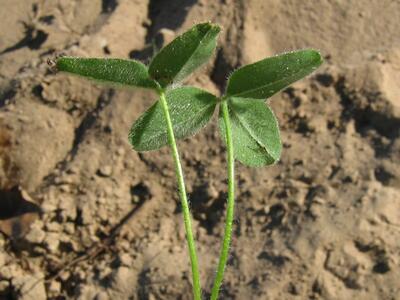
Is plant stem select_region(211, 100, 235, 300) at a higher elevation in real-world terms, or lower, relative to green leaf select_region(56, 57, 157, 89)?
lower

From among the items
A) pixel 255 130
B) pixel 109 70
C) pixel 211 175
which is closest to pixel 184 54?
pixel 109 70

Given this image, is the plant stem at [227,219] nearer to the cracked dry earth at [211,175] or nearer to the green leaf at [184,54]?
the green leaf at [184,54]

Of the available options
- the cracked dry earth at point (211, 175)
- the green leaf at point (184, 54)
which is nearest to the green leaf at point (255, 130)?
the green leaf at point (184, 54)

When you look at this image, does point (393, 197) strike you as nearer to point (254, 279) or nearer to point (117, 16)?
point (254, 279)

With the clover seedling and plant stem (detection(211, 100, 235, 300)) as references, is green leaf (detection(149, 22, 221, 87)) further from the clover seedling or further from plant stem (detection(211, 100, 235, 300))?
plant stem (detection(211, 100, 235, 300))

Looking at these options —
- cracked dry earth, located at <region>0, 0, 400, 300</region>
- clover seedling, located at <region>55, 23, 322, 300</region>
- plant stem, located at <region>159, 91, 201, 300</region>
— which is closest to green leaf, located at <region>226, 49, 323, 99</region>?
clover seedling, located at <region>55, 23, 322, 300</region>

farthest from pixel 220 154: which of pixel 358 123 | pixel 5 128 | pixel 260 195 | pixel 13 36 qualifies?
pixel 13 36

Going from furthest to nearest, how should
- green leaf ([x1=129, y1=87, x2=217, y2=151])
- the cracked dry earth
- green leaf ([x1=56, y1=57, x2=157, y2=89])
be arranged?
the cracked dry earth < green leaf ([x1=129, y1=87, x2=217, y2=151]) < green leaf ([x1=56, y1=57, x2=157, y2=89])
